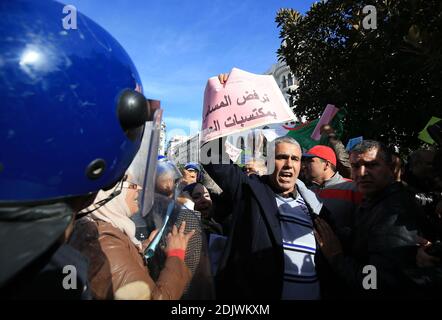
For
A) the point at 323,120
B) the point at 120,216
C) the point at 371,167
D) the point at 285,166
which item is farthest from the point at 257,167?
the point at 120,216

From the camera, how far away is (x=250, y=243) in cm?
207

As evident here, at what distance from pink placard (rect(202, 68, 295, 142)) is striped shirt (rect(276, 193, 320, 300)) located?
2.36 feet

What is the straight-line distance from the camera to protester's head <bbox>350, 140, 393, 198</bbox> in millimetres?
2283

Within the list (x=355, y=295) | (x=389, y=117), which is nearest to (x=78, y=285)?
(x=355, y=295)

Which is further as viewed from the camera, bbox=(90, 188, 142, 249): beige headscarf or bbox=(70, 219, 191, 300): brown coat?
bbox=(90, 188, 142, 249): beige headscarf

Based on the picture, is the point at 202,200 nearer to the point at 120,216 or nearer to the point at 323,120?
the point at 120,216

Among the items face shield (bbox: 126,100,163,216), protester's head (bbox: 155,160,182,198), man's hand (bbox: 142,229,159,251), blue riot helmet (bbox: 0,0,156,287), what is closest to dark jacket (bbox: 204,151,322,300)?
protester's head (bbox: 155,160,182,198)

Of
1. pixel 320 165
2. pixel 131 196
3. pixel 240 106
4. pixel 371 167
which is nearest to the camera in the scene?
pixel 131 196

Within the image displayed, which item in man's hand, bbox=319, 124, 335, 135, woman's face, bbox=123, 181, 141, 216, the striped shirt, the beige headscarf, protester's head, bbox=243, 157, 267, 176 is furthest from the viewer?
man's hand, bbox=319, 124, 335, 135

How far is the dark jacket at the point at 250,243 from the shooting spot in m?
1.96

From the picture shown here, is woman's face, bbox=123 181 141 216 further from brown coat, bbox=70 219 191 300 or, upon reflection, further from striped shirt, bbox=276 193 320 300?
striped shirt, bbox=276 193 320 300

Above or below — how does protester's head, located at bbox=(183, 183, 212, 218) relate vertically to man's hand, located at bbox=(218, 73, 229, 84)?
below

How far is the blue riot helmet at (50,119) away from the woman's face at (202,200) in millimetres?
2199

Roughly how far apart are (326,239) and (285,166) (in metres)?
0.59
